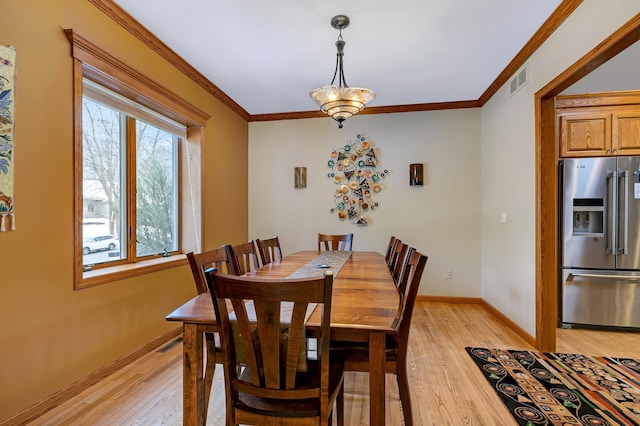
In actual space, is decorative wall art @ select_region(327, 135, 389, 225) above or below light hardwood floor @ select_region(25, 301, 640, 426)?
above

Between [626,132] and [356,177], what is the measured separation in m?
2.72

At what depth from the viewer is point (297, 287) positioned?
952 millimetres

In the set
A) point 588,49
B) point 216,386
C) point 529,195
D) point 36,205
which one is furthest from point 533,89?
point 36,205

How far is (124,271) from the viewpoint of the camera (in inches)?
89.3

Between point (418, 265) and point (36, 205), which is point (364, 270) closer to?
point (418, 265)

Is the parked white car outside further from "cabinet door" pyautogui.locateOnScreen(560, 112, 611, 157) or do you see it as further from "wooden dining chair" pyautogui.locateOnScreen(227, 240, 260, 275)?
"cabinet door" pyautogui.locateOnScreen(560, 112, 611, 157)

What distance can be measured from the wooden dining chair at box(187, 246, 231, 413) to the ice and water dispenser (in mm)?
3244

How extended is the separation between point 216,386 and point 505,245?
2.99 metres

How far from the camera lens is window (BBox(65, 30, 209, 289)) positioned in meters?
2.01

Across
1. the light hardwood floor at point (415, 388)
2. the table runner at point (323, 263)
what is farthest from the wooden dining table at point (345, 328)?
the light hardwood floor at point (415, 388)

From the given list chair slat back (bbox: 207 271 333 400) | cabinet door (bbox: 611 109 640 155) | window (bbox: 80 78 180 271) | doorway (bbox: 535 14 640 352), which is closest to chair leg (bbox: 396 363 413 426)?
chair slat back (bbox: 207 271 333 400)

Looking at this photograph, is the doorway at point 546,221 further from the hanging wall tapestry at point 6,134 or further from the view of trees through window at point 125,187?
the hanging wall tapestry at point 6,134

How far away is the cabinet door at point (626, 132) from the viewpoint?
9.37 feet

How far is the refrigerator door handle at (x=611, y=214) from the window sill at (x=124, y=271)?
405 cm
